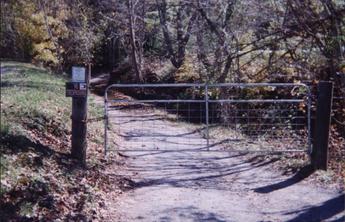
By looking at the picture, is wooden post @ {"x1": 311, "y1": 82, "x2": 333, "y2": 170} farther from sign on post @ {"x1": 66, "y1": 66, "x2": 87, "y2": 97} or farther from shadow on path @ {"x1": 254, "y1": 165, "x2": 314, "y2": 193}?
sign on post @ {"x1": 66, "y1": 66, "x2": 87, "y2": 97}

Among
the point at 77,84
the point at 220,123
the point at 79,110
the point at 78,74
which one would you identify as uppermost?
the point at 78,74

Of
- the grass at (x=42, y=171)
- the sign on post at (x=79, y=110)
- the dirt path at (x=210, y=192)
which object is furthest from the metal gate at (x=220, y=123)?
the sign on post at (x=79, y=110)

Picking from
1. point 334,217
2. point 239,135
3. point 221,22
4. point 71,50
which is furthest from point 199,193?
point 71,50

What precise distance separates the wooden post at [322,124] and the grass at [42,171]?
339 centimetres

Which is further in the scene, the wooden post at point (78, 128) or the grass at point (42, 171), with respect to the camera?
the wooden post at point (78, 128)

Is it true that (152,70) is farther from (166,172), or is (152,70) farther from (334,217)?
(334,217)

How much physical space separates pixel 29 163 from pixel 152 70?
Result: 20.4 m

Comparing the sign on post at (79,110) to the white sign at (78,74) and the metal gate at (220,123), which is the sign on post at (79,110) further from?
the metal gate at (220,123)

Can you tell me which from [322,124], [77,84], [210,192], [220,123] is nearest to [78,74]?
[77,84]

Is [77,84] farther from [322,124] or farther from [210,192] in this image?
[322,124]

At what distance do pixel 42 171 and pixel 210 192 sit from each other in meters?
2.45

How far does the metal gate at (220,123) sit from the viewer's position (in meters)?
10.4

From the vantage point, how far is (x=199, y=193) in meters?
8.11

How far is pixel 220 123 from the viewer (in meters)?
14.2
